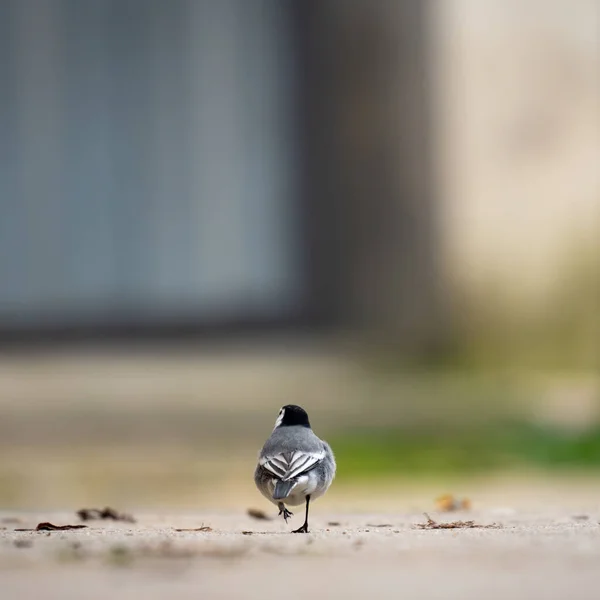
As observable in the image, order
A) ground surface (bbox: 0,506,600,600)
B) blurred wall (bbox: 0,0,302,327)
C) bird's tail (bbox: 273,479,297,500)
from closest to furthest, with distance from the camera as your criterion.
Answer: ground surface (bbox: 0,506,600,600) → bird's tail (bbox: 273,479,297,500) → blurred wall (bbox: 0,0,302,327)

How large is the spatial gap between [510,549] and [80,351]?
16.4ft

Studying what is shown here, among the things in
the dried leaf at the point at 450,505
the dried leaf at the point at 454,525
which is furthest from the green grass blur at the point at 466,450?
the dried leaf at the point at 454,525

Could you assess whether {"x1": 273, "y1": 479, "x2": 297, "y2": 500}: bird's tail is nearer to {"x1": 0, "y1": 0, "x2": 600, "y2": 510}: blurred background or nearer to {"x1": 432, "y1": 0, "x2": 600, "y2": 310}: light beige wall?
{"x1": 0, "y1": 0, "x2": 600, "y2": 510}: blurred background

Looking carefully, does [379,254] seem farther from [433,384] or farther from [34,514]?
[34,514]

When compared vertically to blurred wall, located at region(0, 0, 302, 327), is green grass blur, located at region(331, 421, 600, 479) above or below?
below

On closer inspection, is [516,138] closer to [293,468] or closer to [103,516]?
[103,516]

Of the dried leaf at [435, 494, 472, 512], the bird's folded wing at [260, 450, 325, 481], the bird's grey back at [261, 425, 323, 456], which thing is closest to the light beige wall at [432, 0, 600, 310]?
the dried leaf at [435, 494, 472, 512]

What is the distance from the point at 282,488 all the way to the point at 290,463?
6 centimetres

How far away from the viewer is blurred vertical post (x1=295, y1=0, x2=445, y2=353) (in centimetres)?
705

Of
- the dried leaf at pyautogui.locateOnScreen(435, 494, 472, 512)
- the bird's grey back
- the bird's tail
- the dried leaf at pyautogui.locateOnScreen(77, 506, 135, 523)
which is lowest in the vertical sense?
the dried leaf at pyautogui.locateOnScreen(435, 494, 472, 512)

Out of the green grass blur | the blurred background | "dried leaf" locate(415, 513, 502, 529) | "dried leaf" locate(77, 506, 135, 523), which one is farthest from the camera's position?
the blurred background

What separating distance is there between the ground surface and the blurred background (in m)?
3.39

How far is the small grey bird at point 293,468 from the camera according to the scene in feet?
8.86

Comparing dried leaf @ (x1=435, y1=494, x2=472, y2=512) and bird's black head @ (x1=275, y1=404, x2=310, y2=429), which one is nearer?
A: bird's black head @ (x1=275, y1=404, x2=310, y2=429)
